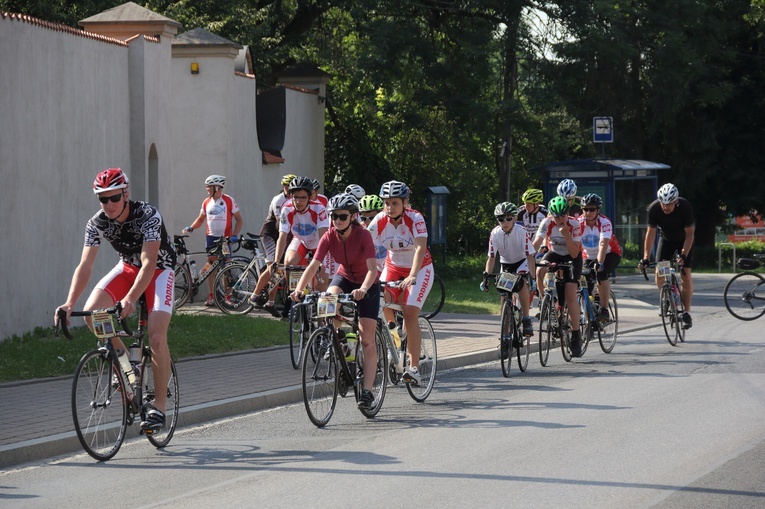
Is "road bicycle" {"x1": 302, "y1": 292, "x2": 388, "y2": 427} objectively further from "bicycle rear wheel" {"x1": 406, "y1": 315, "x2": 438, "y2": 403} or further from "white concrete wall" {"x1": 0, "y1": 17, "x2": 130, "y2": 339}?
"white concrete wall" {"x1": 0, "y1": 17, "x2": 130, "y2": 339}

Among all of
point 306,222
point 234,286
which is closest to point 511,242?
point 306,222

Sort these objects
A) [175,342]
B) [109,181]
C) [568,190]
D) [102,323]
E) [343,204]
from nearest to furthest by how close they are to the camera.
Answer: [102,323] → [109,181] → [343,204] → [175,342] → [568,190]

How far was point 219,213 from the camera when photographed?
62.4ft

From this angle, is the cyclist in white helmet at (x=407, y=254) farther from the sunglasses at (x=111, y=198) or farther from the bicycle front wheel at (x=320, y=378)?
the sunglasses at (x=111, y=198)

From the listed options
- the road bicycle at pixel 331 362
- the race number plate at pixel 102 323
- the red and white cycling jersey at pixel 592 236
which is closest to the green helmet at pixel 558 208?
the red and white cycling jersey at pixel 592 236

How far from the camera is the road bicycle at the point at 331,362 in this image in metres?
9.50

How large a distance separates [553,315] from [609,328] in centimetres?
167

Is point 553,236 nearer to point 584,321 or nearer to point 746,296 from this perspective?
point 584,321

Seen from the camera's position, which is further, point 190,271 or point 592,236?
point 190,271

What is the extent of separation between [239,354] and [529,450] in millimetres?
5932

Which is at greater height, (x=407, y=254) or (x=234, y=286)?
(x=407, y=254)

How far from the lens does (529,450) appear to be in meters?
8.52

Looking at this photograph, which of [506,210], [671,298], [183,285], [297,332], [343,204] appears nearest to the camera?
[343,204]

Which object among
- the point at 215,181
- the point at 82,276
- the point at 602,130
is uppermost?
the point at 602,130
